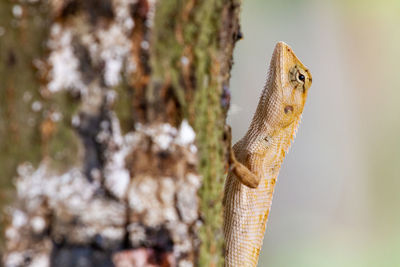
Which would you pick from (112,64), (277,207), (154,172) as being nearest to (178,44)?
(112,64)

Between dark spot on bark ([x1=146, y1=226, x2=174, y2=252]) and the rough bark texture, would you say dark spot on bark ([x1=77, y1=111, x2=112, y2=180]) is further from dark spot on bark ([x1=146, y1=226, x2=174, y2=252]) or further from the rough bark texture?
dark spot on bark ([x1=146, y1=226, x2=174, y2=252])

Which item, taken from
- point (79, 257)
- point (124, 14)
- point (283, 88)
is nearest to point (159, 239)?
point (79, 257)

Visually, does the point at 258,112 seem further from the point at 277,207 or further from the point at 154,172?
the point at 277,207

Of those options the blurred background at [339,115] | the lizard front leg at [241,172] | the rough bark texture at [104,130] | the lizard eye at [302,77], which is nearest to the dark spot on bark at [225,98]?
the rough bark texture at [104,130]

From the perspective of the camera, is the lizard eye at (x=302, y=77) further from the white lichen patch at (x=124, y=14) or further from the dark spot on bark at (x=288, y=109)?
the white lichen patch at (x=124, y=14)

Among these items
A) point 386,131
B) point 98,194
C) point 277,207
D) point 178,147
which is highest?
point 386,131

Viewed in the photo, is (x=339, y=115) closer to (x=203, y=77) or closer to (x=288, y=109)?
(x=288, y=109)
